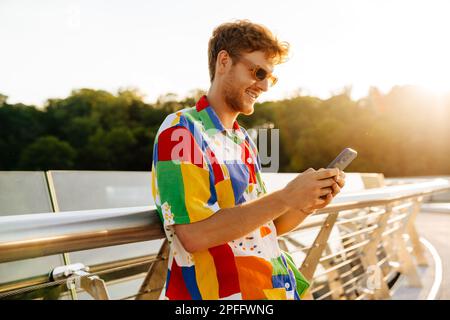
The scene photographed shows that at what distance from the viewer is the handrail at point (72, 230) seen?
36.1 inches

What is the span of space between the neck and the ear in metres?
0.06

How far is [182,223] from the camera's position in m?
1.12

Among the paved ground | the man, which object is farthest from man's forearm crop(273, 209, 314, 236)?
the paved ground

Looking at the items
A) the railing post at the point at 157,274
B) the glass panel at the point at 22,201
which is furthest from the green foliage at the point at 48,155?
the railing post at the point at 157,274

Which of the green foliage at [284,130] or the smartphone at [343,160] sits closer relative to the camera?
the smartphone at [343,160]

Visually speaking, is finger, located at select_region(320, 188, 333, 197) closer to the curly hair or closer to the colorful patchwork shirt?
the colorful patchwork shirt

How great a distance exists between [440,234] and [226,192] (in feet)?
23.5

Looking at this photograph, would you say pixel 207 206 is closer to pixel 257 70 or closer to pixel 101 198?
pixel 257 70

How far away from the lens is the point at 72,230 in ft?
3.36

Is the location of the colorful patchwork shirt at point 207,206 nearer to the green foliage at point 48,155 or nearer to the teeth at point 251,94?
the teeth at point 251,94

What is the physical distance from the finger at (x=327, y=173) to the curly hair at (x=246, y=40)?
0.42 meters

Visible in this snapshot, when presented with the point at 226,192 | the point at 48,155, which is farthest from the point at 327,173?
the point at 48,155
